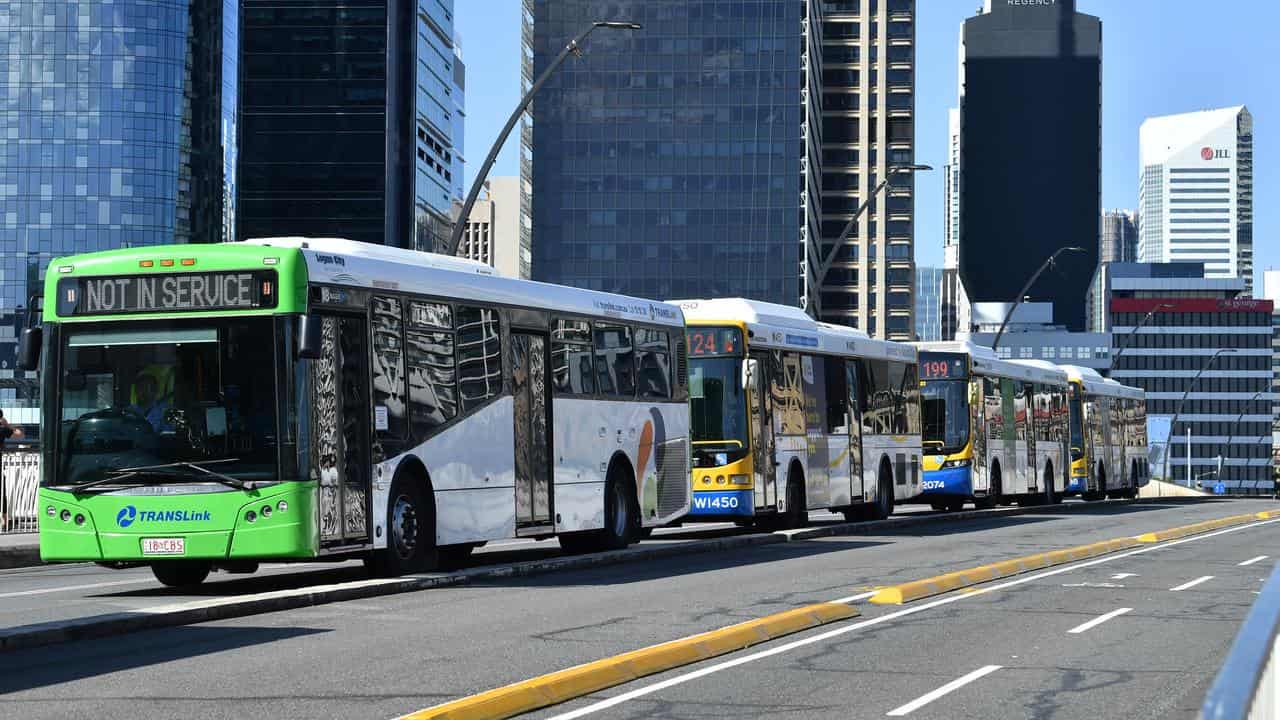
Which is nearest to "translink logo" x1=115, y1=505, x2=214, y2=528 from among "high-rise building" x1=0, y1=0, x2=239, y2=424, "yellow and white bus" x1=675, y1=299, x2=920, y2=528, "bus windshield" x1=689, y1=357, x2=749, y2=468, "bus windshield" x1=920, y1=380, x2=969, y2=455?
"yellow and white bus" x1=675, y1=299, x2=920, y2=528

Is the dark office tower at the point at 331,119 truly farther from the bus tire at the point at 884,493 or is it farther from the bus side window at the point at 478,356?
the bus side window at the point at 478,356

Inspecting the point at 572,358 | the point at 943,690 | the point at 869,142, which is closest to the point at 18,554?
the point at 572,358

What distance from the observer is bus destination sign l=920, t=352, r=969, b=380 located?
40.8 meters

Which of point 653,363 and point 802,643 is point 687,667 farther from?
point 653,363

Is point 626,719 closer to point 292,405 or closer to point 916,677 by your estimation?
point 916,677

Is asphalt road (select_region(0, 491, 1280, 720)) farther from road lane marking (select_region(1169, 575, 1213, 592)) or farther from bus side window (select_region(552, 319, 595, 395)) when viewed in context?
bus side window (select_region(552, 319, 595, 395))

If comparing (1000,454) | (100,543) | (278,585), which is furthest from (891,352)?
(100,543)

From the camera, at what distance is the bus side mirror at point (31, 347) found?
1634cm

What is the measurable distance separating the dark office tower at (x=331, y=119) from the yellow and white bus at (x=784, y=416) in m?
103

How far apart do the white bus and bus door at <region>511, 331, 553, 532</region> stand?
0.02m

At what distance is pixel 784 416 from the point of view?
28719 mm

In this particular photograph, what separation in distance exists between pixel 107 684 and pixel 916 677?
15.0 ft

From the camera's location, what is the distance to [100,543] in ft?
51.9

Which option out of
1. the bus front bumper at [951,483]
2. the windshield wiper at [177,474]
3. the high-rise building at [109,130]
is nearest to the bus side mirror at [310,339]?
the windshield wiper at [177,474]
